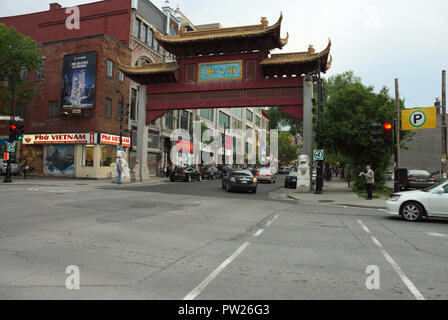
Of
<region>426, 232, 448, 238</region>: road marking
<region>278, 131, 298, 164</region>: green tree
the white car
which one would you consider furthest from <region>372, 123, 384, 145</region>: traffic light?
<region>278, 131, 298, 164</region>: green tree

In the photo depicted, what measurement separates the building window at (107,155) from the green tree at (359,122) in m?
21.0

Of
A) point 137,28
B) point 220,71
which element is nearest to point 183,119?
Answer: point 137,28

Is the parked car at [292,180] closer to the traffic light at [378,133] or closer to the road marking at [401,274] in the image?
the traffic light at [378,133]

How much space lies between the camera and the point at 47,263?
4.96m

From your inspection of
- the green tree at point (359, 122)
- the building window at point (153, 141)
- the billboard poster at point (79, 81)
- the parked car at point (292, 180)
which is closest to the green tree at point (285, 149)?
the building window at point (153, 141)

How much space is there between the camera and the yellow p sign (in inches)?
787

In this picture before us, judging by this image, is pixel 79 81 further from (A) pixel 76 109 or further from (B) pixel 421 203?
(B) pixel 421 203

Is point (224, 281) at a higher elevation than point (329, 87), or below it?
below

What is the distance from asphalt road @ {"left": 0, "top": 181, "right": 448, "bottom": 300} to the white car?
2.77 ft

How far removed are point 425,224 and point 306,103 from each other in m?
15.8

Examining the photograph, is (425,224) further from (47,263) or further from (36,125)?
(36,125)

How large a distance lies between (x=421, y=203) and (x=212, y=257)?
8255 millimetres
